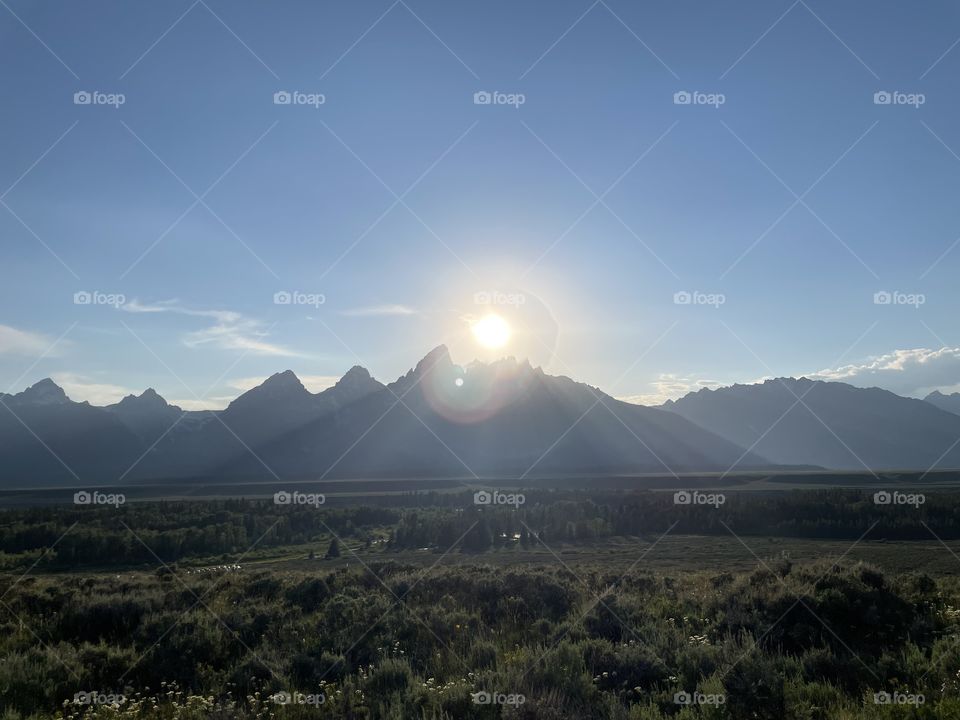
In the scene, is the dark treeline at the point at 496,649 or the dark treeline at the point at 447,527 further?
the dark treeline at the point at 447,527

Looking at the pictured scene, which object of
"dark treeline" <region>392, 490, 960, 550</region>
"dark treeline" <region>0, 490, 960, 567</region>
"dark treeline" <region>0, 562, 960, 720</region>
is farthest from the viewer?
"dark treeline" <region>392, 490, 960, 550</region>

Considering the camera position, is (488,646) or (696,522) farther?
(696,522)

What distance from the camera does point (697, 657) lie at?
9.23 metres

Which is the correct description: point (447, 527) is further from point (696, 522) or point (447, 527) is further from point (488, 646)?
point (488, 646)

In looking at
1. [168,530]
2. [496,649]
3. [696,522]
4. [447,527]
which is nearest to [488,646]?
[496,649]

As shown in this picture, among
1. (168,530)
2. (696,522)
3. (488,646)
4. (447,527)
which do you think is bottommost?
(696,522)

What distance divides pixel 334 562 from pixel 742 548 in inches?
924

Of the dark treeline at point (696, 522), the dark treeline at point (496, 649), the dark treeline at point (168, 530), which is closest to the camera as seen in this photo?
the dark treeline at point (496, 649)

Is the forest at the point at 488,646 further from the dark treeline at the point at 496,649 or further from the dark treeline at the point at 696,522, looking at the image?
A: the dark treeline at the point at 696,522

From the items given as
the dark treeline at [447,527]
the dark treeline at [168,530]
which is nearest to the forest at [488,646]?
the dark treeline at [168,530]

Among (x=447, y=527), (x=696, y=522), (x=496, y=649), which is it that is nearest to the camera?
(x=496, y=649)

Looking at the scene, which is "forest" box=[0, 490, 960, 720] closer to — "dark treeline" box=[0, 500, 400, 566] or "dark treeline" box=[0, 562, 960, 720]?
"dark treeline" box=[0, 562, 960, 720]

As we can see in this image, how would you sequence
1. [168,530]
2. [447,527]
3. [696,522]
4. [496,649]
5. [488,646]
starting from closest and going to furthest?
[496,649]
[488,646]
[447,527]
[696,522]
[168,530]

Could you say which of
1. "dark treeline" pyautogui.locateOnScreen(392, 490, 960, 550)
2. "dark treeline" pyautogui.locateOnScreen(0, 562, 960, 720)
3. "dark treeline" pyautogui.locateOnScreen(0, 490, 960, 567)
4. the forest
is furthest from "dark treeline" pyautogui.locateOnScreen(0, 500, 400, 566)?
"dark treeline" pyautogui.locateOnScreen(0, 562, 960, 720)
